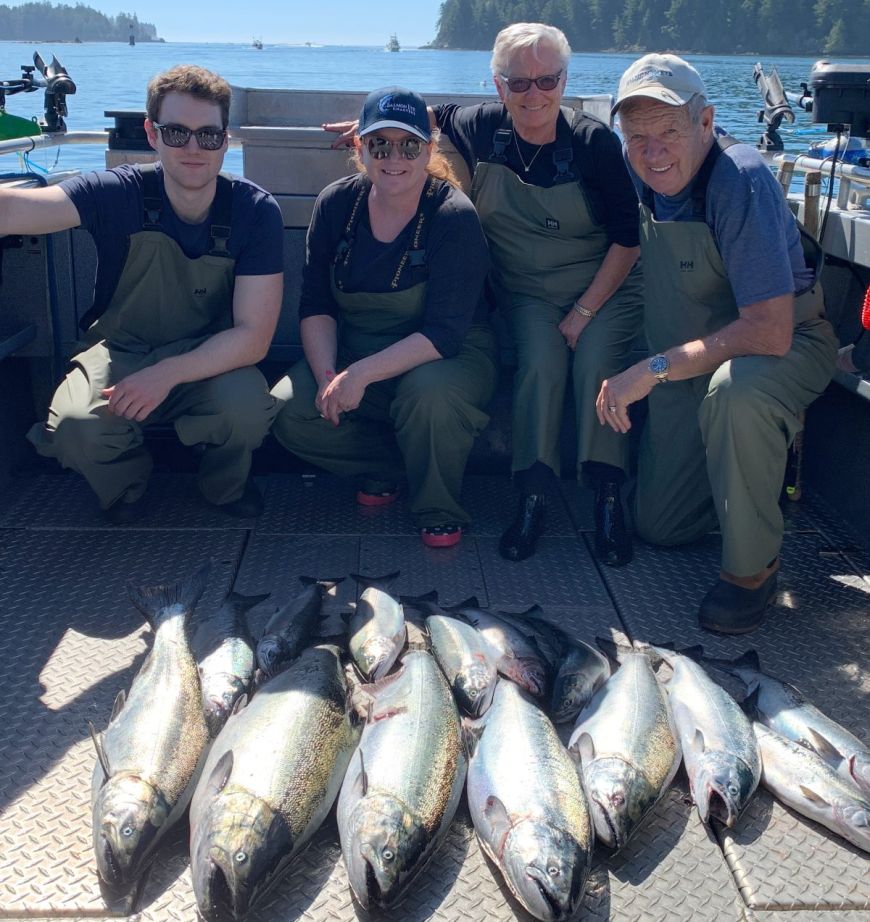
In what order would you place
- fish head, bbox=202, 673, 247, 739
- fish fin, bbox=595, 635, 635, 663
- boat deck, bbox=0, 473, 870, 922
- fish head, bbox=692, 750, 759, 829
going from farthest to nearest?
fish fin, bbox=595, 635, 635, 663
fish head, bbox=202, 673, 247, 739
fish head, bbox=692, 750, 759, 829
boat deck, bbox=0, 473, 870, 922

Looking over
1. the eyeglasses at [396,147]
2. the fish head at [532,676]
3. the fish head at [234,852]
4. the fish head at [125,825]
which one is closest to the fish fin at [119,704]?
the fish head at [125,825]

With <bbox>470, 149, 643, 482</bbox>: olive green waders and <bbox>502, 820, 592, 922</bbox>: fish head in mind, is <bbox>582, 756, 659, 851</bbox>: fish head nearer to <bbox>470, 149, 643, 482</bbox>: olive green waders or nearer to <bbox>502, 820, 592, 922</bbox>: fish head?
<bbox>502, 820, 592, 922</bbox>: fish head

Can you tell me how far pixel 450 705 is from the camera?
2.98 m

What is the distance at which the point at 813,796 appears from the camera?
2721 mm

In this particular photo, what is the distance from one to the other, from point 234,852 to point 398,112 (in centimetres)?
264

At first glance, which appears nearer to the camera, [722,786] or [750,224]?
[722,786]

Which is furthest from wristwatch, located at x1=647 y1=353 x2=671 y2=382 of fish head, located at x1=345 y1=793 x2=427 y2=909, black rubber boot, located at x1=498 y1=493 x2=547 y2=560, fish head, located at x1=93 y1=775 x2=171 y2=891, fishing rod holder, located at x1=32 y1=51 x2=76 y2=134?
fishing rod holder, located at x1=32 y1=51 x2=76 y2=134

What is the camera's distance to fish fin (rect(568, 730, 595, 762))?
9.25ft

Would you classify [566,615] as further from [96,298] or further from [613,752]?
[96,298]

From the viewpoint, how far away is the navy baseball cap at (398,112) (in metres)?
3.75

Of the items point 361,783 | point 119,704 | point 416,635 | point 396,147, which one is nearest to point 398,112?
point 396,147

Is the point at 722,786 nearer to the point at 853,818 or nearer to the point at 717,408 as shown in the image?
the point at 853,818

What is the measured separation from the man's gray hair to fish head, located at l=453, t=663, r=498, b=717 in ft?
7.99

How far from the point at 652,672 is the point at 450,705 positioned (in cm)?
69
